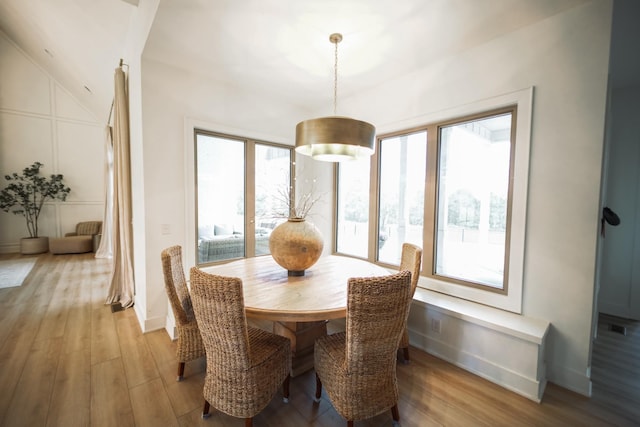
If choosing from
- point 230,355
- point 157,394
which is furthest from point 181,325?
point 230,355

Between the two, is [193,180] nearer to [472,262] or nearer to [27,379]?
[27,379]

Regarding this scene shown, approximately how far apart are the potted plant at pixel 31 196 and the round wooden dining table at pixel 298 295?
6787mm

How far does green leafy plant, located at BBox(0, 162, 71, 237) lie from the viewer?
19.2 feet

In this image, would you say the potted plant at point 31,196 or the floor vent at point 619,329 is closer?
the floor vent at point 619,329

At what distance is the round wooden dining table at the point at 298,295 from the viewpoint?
151 centimetres

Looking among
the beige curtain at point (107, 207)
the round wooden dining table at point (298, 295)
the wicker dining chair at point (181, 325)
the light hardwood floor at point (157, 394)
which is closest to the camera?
the round wooden dining table at point (298, 295)

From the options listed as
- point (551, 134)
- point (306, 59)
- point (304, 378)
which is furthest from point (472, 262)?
point (306, 59)

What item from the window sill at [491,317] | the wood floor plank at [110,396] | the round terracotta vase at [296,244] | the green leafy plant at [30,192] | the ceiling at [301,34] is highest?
the ceiling at [301,34]

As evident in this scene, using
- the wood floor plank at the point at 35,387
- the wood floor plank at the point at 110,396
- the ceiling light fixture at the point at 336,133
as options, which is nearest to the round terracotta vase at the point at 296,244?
the ceiling light fixture at the point at 336,133

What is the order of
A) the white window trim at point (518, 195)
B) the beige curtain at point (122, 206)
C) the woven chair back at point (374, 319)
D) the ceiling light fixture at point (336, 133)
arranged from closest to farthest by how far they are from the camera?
the woven chair back at point (374, 319)
the ceiling light fixture at point (336, 133)
the white window trim at point (518, 195)
the beige curtain at point (122, 206)

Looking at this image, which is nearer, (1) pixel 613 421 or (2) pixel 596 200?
(1) pixel 613 421

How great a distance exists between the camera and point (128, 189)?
312 centimetres

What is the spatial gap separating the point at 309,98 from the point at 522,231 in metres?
2.96

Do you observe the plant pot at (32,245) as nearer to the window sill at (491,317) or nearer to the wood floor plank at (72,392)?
the wood floor plank at (72,392)
